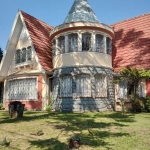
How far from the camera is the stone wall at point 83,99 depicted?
14909 mm

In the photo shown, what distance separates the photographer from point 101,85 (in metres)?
15.9

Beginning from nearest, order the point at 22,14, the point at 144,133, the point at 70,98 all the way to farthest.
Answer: the point at 144,133 < the point at 70,98 < the point at 22,14

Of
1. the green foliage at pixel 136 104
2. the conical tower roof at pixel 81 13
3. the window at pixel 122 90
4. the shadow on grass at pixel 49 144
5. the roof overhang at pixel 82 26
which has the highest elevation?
the conical tower roof at pixel 81 13

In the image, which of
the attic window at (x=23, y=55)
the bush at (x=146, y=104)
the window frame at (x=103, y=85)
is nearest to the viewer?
the bush at (x=146, y=104)

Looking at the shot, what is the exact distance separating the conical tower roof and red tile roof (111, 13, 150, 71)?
375 cm

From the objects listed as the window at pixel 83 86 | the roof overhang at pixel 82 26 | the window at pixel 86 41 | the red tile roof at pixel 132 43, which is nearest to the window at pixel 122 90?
the red tile roof at pixel 132 43

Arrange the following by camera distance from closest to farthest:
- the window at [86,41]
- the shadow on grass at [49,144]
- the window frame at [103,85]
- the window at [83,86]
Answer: the shadow on grass at [49,144]
the window at [83,86]
the window frame at [103,85]
the window at [86,41]

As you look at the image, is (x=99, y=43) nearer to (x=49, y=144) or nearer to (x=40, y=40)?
(x=40, y=40)

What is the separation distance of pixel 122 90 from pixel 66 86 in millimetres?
4866

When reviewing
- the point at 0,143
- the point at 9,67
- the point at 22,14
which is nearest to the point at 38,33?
the point at 22,14

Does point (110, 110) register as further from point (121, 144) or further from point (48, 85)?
point (121, 144)

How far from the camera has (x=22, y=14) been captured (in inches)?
753

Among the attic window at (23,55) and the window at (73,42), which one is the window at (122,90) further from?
the attic window at (23,55)

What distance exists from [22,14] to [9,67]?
17.7 ft
